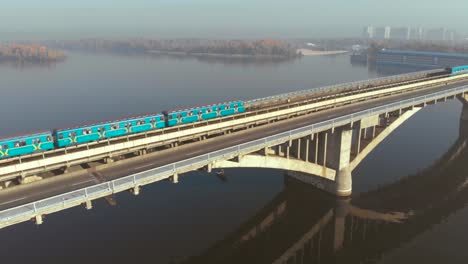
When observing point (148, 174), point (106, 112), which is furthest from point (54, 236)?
point (106, 112)

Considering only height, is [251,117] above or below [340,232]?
above

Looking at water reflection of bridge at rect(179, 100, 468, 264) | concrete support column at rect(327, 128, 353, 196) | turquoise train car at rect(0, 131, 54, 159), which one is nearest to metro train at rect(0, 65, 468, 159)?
turquoise train car at rect(0, 131, 54, 159)

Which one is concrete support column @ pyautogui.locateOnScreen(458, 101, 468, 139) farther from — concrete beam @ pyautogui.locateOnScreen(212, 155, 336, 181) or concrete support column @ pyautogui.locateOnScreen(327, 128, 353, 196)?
concrete beam @ pyautogui.locateOnScreen(212, 155, 336, 181)

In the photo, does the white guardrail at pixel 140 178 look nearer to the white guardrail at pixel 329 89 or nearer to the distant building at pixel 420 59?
the white guardrail at pixel 329 89

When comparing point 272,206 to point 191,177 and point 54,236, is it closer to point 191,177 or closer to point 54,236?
point 191,177

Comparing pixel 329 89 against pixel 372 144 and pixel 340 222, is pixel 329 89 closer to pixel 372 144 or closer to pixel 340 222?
pixel 372 144

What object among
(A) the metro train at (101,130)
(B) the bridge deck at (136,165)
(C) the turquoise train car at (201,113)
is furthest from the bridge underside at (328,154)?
(A) the metro train at (101,130)

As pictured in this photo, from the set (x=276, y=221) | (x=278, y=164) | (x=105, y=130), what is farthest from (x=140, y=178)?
(x=276, y=221)
